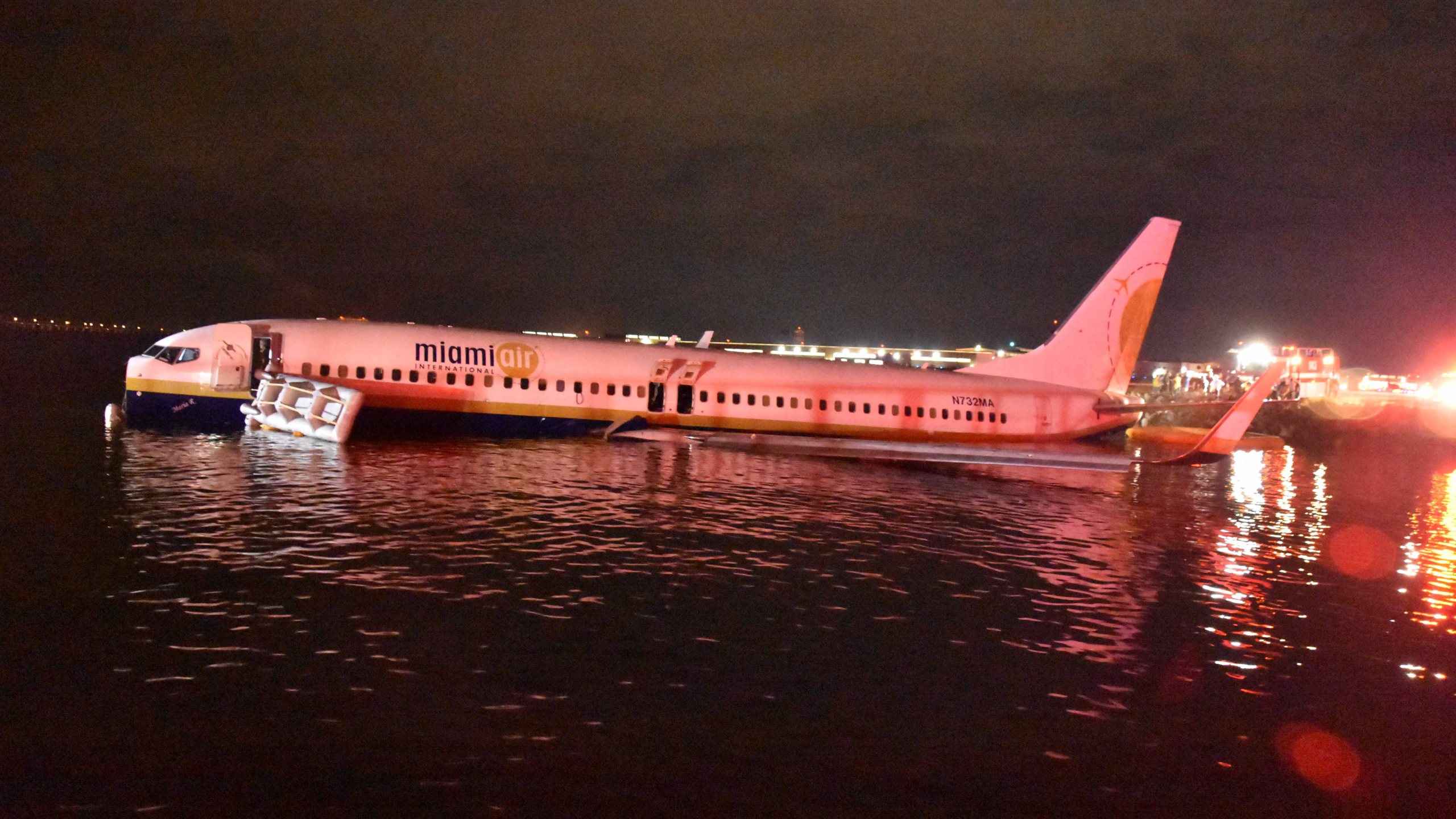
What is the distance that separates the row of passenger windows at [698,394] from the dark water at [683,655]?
324 inches

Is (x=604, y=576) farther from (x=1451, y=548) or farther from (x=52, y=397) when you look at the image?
(x=52, y=397)

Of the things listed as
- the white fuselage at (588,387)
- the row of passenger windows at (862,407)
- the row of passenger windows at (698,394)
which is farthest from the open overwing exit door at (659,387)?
the row of passenger windows at (862,407)

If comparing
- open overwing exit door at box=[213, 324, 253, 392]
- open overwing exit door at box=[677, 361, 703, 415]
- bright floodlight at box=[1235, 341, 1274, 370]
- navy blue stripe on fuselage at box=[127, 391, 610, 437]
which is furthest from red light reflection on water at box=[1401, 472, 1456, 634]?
bright floodlight at box=[1235, 341, 1274, 370]

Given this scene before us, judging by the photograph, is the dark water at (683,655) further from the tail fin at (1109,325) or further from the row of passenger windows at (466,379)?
the tail fin at (1109,325)

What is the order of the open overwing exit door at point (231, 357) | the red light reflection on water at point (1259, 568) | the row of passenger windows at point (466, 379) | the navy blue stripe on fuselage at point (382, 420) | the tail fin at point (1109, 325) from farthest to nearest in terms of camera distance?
the tail fin at point (1109, 325)
the row of passenger windows at point (466, 379)
the open overwing exit door at point (231, 357)
the navy blue stripe on fuselage at point (382, 420)
the red light reflection on water at point (1259, 568)

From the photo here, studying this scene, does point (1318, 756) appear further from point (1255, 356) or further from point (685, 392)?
point (1255, 356)

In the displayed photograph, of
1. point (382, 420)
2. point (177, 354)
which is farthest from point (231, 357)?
point (382, 420)

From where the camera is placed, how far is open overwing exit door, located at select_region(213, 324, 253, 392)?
32250mm

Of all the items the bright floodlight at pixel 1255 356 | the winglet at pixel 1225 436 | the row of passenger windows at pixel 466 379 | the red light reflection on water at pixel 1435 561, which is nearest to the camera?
the red light reflection on water at pixel 1435 561

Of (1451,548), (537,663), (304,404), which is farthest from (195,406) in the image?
(1451,548)

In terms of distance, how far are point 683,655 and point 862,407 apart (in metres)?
24.8

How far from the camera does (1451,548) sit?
23.0 m

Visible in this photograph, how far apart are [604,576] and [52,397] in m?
48.9

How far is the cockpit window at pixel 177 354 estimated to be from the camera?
32312mm
